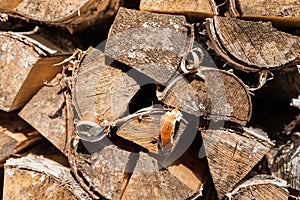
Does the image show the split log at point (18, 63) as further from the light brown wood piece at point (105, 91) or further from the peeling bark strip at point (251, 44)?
the peeling bark strip at point (251, 44)

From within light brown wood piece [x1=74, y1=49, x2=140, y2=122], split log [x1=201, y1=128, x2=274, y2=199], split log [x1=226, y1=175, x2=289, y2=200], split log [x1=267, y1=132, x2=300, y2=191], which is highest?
light brown wood piece [x1=74, y1=49, x2=140, y2=122]

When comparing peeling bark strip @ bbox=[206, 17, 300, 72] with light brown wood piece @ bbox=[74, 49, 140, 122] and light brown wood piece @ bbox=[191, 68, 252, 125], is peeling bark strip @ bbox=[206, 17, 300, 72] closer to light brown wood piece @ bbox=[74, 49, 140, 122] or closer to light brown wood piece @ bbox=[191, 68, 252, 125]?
light brown wood piece @ bbox=[191, 68, 252, 125]

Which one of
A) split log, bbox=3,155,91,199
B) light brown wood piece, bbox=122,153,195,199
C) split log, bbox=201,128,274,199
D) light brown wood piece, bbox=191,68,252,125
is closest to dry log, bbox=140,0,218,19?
light brown wood piece, bbox=191,68,252,125

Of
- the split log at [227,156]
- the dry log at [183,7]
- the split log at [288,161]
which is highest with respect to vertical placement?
the dry log at [183,7]

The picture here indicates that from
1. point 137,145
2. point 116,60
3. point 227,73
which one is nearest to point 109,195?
point 137,145

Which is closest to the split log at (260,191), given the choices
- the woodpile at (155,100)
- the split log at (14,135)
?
the woodpile at (155,100)

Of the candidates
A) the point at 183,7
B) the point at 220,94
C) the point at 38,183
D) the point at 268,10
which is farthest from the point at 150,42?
the point at 38,183
